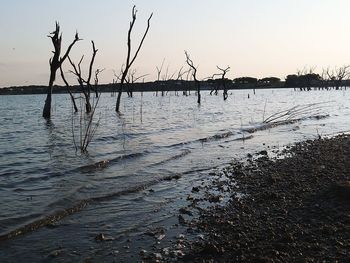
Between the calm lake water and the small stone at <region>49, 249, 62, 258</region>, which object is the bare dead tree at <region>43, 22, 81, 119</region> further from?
the small stone at <region>49, 249, 62, 258</region>

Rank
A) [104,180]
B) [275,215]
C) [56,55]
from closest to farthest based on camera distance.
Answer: [275,215] < [104,180] < [56,55]

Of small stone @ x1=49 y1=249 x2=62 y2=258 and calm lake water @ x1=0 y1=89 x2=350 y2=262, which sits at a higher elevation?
small stone @ x1=49 y1=249 x2=62 y2=258

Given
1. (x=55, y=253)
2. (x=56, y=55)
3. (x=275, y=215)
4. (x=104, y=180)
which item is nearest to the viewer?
(x=55, y=253)

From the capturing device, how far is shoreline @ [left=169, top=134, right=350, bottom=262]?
5.29 m

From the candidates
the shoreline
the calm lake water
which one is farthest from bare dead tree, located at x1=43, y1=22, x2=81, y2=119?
the shoreline

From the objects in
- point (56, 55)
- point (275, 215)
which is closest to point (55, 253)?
point (275, 215)

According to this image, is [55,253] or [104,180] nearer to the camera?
[55,253]

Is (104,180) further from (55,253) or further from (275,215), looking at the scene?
(275,215)

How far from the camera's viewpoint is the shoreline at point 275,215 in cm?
529

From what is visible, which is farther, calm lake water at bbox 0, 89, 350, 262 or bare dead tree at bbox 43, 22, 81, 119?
bare dead tree at bbox 43, 22, 81, 119

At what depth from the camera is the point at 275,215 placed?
680 centimetres

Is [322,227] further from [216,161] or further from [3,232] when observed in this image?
[216,161]

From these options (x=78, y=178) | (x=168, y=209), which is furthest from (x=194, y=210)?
(x=78, y=178)

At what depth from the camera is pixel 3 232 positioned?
6.48 m
